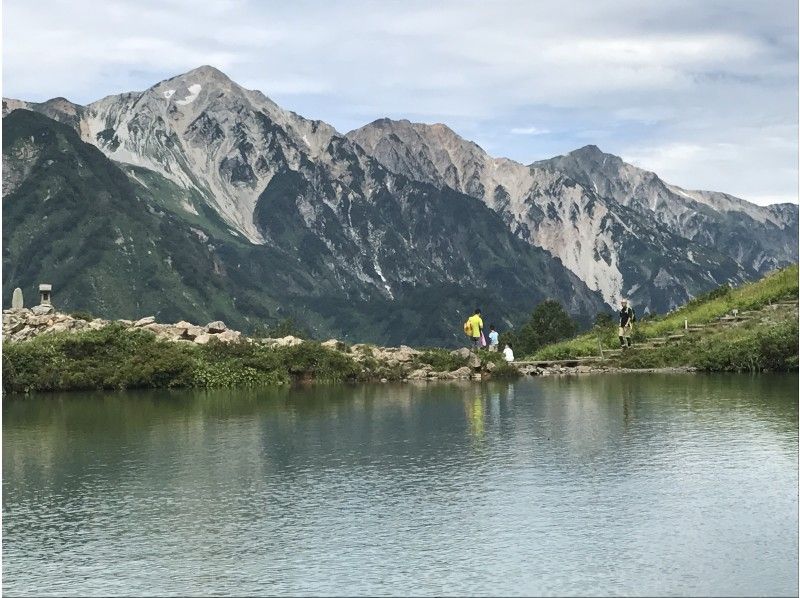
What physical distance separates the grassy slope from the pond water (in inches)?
525

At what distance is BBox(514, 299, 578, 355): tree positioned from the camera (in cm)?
16838

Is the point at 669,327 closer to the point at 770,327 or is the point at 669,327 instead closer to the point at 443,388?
the point at 770,327

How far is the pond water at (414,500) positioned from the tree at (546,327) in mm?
121590

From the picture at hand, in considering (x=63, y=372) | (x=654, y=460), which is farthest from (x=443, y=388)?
(x=654, y=460)

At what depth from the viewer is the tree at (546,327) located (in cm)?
16838

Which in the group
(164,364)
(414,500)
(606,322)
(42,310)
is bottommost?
(414,500)

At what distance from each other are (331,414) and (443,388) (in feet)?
40.5

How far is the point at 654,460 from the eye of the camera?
1226 inches

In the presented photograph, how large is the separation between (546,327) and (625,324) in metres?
111

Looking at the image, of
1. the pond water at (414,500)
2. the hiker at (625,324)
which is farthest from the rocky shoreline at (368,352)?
the pond water at (414,500)

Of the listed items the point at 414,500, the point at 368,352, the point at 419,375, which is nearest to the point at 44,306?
the point at 368,352

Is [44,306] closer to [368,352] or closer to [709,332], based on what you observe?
[368,352]

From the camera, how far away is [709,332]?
6544 cm

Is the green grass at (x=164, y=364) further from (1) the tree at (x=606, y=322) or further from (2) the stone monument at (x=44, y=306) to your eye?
(1) the tree at (x=606, y=322)
